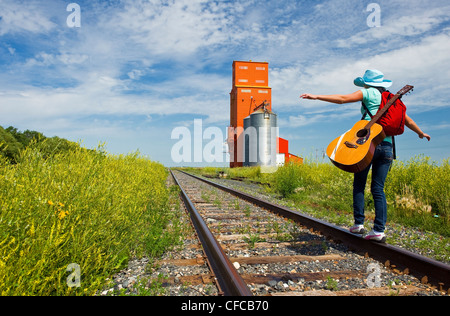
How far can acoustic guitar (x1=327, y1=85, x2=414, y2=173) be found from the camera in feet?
11.2

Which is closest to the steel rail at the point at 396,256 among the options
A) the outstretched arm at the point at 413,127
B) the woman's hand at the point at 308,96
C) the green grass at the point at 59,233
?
the outstretched arm at the point at 413,127

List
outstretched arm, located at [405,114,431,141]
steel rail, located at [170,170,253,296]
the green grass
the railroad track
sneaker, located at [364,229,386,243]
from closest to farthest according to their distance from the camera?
the green grass < steel rail, located at [170,170,253,296] < the railroad track < sneaker, located at [364,229,386,243] < outstretched arm, located at [405,114,431,141]

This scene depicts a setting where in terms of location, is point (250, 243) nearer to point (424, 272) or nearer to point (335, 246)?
point (335, 246)

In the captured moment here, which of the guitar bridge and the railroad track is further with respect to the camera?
the guitar bridge

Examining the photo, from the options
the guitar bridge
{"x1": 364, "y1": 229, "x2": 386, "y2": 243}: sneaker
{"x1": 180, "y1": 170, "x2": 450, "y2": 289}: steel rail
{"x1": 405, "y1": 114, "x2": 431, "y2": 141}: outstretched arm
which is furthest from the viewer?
{"x1": 405, "y1": 114, "x2": 431, "y2": 141}: outstretched arm

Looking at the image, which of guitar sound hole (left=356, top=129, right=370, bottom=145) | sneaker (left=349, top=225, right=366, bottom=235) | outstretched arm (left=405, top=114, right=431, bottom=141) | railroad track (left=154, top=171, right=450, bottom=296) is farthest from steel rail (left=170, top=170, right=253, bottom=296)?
outstretched arm (left=405, top=114, right=431, bottom=141)

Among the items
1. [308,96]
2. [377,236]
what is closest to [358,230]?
[377,236]

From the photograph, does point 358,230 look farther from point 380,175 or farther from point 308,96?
point 308,96

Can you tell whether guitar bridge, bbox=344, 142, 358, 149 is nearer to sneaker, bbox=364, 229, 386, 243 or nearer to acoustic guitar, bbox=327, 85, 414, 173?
acoustic guitar, bbox=327, 85, 414, 173

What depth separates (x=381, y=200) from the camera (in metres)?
3.68

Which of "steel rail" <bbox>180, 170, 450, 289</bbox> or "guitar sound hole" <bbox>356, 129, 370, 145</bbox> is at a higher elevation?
"guitar sound hole" <bbox>356, 129, 370, 145</bbox>

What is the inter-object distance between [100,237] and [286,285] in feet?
6.73

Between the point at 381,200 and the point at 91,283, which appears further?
the point at 381,200
